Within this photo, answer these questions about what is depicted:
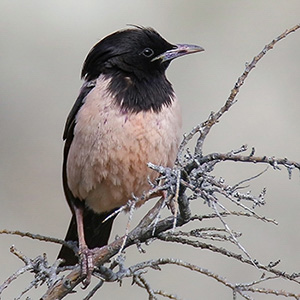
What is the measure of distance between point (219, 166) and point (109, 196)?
202 centimetres

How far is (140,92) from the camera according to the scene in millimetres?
3654

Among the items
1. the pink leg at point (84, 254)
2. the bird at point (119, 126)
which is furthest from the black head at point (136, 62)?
the pink leg at point (84, 254)

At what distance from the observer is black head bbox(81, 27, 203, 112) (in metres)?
3.67

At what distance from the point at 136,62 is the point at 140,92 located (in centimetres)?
22

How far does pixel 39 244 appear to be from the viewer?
550 cm

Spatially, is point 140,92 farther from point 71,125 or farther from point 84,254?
point 84,254

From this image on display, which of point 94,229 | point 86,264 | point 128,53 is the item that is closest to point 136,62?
point 128,53

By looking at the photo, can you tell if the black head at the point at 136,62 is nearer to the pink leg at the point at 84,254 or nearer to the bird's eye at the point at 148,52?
the bird's eye at the point at 148,52

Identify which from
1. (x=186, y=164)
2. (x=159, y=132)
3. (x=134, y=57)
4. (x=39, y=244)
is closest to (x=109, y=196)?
(x=159, y=132)

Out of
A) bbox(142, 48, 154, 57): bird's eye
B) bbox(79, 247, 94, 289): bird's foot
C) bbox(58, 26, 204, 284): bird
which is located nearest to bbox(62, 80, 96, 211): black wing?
bbox(58, 26, 204, 284): bird

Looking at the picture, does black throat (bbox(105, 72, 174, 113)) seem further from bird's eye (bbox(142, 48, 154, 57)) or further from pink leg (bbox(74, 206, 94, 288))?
pink leg (bbox(74, 206, 94, 288))

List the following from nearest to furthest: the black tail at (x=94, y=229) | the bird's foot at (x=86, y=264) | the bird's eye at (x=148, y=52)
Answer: the bird's foot at (x=86, y=264)
the bird's eye at (x=148, y=52)
the black tail at (x=94, y=229)

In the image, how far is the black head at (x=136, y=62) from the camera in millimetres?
3668

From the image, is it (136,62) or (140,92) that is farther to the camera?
(136,62)
